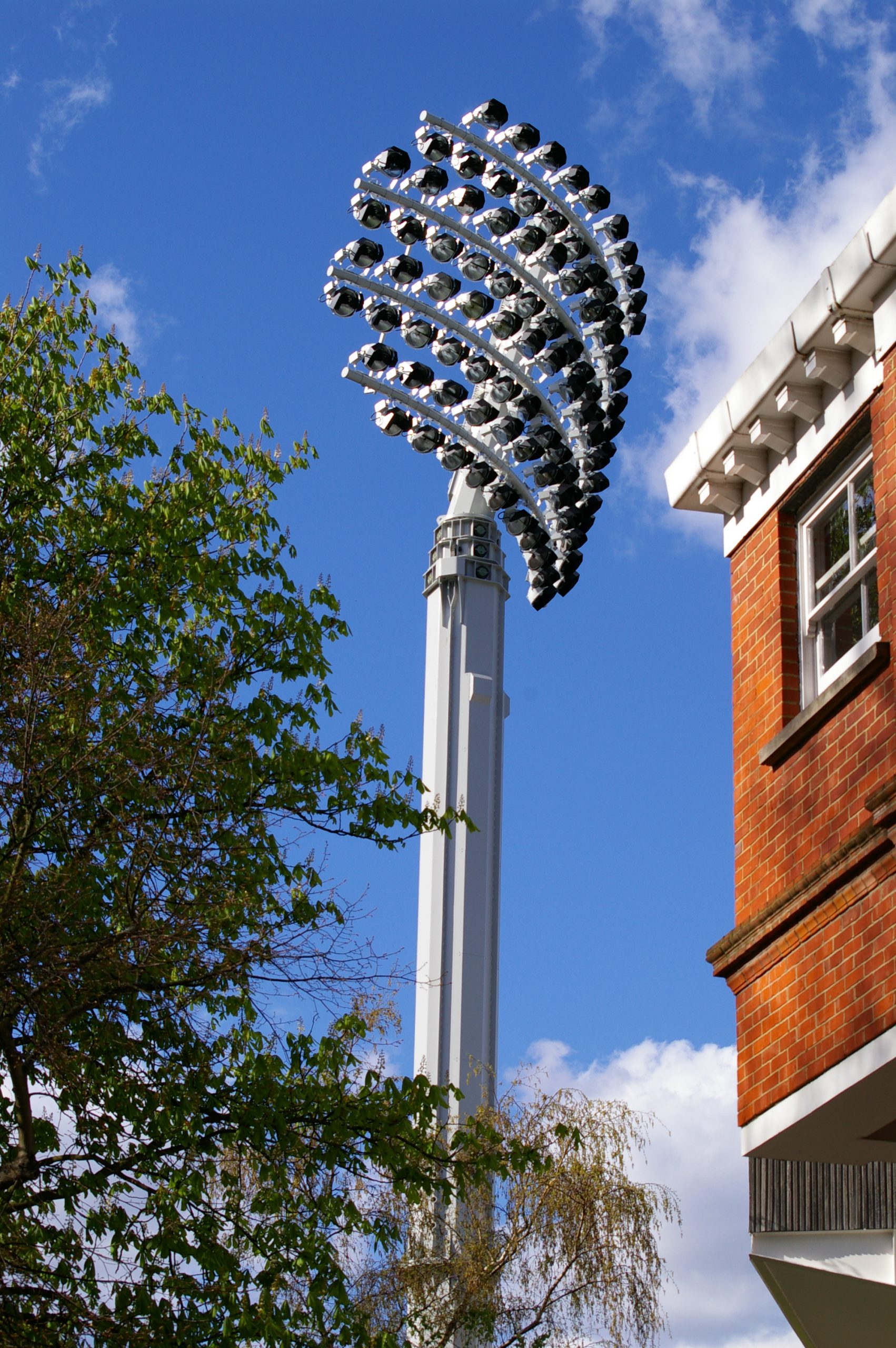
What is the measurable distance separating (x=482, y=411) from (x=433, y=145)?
214 inches

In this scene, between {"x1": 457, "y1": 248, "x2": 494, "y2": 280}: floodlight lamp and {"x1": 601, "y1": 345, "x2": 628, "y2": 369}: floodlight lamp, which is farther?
{"x1": 601, "y1": 345, "x2": 628, "y2": 369}: floodlight lamp

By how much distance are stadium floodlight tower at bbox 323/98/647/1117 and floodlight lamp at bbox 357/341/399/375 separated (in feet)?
0.15

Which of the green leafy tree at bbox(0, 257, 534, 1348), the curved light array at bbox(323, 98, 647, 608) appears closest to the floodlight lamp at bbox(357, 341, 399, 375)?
the curved light array at bbox(323, 98, 647, 608)

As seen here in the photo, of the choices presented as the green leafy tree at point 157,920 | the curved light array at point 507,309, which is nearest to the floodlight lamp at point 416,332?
the curved light array at point 507,309

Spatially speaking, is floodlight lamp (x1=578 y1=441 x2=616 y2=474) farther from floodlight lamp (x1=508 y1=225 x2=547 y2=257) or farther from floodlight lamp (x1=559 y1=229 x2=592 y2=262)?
floodlight lamp (x1=508 y1=225 x2=547 y2=257)

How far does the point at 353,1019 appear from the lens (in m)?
14.1

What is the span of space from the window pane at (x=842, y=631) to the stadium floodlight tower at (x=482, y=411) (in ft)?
70.4

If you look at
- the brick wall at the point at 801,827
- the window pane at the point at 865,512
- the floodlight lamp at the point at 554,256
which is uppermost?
the floodlight lamp at the point at 554,256

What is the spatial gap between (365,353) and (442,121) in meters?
4.84

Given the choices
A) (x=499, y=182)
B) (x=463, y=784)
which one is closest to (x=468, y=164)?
(x=499, y=182)

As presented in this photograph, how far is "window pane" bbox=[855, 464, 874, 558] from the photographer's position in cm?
1142

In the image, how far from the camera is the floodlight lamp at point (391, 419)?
38.5 metres

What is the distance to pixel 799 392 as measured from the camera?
471 inches

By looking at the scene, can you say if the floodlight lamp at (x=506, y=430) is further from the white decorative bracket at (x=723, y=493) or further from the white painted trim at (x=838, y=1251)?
the white decorative bracket at (x=723, y=493)
